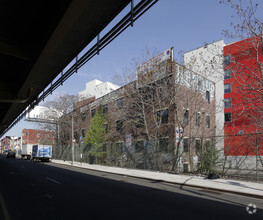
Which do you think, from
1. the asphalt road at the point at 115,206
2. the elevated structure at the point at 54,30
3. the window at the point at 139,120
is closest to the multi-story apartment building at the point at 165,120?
the window at the point at 139,120

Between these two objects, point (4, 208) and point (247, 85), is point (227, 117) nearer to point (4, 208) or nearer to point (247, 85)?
point (247, 85)

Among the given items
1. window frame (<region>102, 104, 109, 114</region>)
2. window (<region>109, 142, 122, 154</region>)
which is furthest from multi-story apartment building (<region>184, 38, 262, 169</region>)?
window frame (<region>102, 104, 109, 114</region>)

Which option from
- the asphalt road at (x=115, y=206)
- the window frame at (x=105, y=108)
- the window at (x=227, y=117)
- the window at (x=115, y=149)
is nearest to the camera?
the asphalt road at (x=115, y=206)

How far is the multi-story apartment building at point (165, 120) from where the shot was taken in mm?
19320

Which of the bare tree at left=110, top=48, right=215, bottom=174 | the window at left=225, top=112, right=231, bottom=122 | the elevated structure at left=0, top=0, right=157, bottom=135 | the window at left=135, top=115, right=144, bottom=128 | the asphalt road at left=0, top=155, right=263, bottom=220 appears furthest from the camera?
the window at left=225, top=112, right=231, bottom=122

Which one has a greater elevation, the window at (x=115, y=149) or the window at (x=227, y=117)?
the window at (x=227, y=117)

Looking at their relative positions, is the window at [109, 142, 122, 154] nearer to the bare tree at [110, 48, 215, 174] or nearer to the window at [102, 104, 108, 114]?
the bare tree at [110, 48, 215, 174]

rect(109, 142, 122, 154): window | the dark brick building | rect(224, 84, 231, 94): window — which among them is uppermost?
rect(224, 84, 231, 94): window

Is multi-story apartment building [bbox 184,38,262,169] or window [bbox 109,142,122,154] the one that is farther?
window [bbox 109,142,122,154]

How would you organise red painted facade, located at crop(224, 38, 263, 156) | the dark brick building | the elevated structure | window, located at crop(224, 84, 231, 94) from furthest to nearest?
window, located at crop(224, 84, 231, 94) → the dark brick building → red painted facade, located at crop(224, 38, 263, 156) → the elevated structure

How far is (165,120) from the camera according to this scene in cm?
2559

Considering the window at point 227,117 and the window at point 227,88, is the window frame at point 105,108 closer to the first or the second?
the window at point 227,117

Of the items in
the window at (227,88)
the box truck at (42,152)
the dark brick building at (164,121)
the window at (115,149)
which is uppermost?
the window at (227,88)

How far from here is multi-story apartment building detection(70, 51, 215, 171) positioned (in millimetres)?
19320
